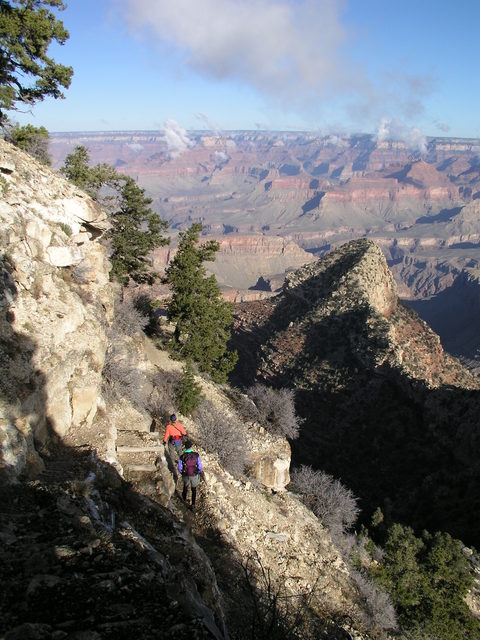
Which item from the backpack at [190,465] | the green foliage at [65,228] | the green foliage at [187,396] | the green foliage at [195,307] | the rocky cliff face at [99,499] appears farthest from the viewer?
the green foliage at [195,307]

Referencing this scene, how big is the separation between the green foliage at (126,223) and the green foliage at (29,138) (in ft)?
15.4

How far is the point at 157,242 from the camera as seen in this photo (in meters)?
26.7

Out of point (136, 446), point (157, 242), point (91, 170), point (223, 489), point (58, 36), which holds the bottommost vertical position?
point (223, 489)

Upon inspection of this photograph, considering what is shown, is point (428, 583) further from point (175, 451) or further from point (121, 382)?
point (121, 382)

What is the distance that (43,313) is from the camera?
11195mm

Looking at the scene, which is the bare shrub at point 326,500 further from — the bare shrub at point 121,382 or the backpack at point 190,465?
the backpack at point 190,465

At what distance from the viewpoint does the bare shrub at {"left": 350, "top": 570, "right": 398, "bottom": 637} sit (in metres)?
12.8

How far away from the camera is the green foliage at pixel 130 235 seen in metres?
24.9

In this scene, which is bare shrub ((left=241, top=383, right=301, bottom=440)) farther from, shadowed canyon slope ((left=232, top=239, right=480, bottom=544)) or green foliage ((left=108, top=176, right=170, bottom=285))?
green foliage ((left=108, top=176, right=170, bottom=285))

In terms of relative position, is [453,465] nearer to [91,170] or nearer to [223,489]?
[223,489]

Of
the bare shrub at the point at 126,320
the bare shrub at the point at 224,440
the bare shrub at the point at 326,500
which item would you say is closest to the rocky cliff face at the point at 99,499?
the bare shrub at the point at 224,440

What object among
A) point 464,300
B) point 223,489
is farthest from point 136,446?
point 464,300

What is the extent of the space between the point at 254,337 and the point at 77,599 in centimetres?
4731

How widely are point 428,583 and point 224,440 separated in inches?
390
